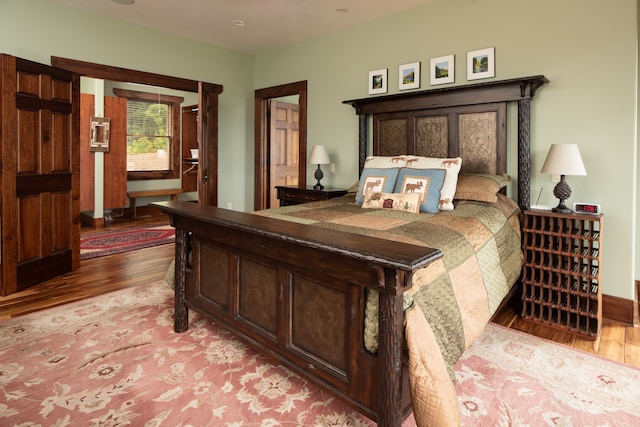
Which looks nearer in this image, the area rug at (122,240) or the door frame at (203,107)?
the door frame at (203,107)

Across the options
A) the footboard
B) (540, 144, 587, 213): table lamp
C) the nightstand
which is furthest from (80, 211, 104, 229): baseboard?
(540, 144, 587, 213): table lamp

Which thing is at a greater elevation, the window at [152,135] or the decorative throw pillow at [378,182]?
the window at [152,135]

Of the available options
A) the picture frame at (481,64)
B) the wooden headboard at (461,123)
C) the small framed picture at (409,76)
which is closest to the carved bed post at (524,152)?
the wooden headboard at (461,123)

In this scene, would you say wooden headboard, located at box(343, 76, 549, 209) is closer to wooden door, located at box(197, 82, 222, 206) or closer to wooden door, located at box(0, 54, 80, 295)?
wooden door, located at box(197, 82, 222, 206)

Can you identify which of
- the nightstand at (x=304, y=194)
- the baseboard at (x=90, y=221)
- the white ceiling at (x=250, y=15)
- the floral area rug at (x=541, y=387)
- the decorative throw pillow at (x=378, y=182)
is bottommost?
the floral area rug at (x=541, y=387)

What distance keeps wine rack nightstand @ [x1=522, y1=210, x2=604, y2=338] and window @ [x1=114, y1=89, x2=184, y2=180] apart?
6.64 metres

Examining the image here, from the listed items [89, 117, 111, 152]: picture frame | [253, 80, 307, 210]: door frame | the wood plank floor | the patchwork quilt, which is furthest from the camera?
[89, 117, 111, 152]: picture frame

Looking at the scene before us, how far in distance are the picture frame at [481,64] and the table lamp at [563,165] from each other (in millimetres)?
1007

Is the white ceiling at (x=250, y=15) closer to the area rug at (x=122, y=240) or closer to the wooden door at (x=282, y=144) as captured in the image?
the wooden door at (x=282, y=144)

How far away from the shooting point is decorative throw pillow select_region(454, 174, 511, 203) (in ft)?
9.65

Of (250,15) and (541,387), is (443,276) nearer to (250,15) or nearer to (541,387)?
(541,387)

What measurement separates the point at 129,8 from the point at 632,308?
5.18 meters

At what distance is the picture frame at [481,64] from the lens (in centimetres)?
335

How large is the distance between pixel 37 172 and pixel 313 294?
3.21 meters
